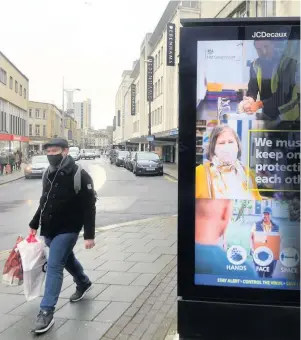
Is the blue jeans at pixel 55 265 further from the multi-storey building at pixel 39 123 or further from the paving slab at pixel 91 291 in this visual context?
the multi-storey building at pixel 39 123

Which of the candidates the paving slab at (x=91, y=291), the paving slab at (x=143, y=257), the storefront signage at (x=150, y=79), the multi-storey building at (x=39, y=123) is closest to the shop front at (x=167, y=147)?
the storefront signage at (x=150, y=79)

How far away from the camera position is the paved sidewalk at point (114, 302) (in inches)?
153

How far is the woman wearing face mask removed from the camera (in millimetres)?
3174

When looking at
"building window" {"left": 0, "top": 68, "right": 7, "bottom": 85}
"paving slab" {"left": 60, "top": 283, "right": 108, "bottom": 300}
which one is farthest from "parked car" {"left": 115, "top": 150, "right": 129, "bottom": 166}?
"paving slab" {"left": 60, "top": 283, "right": 108, "bottom": 300}

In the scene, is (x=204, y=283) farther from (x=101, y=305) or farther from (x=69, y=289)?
(x=69, y=289)

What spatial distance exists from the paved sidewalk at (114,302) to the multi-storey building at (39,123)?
3359 inches

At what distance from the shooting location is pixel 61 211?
13.3 ft

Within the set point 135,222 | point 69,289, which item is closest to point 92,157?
point 135,222

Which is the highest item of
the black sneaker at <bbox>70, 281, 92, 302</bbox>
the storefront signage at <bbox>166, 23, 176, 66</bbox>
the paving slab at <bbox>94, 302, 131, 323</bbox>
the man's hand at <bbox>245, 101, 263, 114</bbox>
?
the storefront signage at <bbox>166, 23, 176, 66</bbox>

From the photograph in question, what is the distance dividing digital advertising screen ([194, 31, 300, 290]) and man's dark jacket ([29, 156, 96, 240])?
4.28ft

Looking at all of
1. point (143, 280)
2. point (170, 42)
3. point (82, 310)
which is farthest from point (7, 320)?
point (170, 42)

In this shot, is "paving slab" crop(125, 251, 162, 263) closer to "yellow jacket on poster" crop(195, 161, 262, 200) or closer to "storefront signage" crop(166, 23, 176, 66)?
"yellow jacket on poster" crop(195, 161, 262, 200)

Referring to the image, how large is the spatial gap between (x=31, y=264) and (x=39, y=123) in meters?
90.1

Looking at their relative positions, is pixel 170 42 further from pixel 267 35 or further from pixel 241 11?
pixel 267 35
